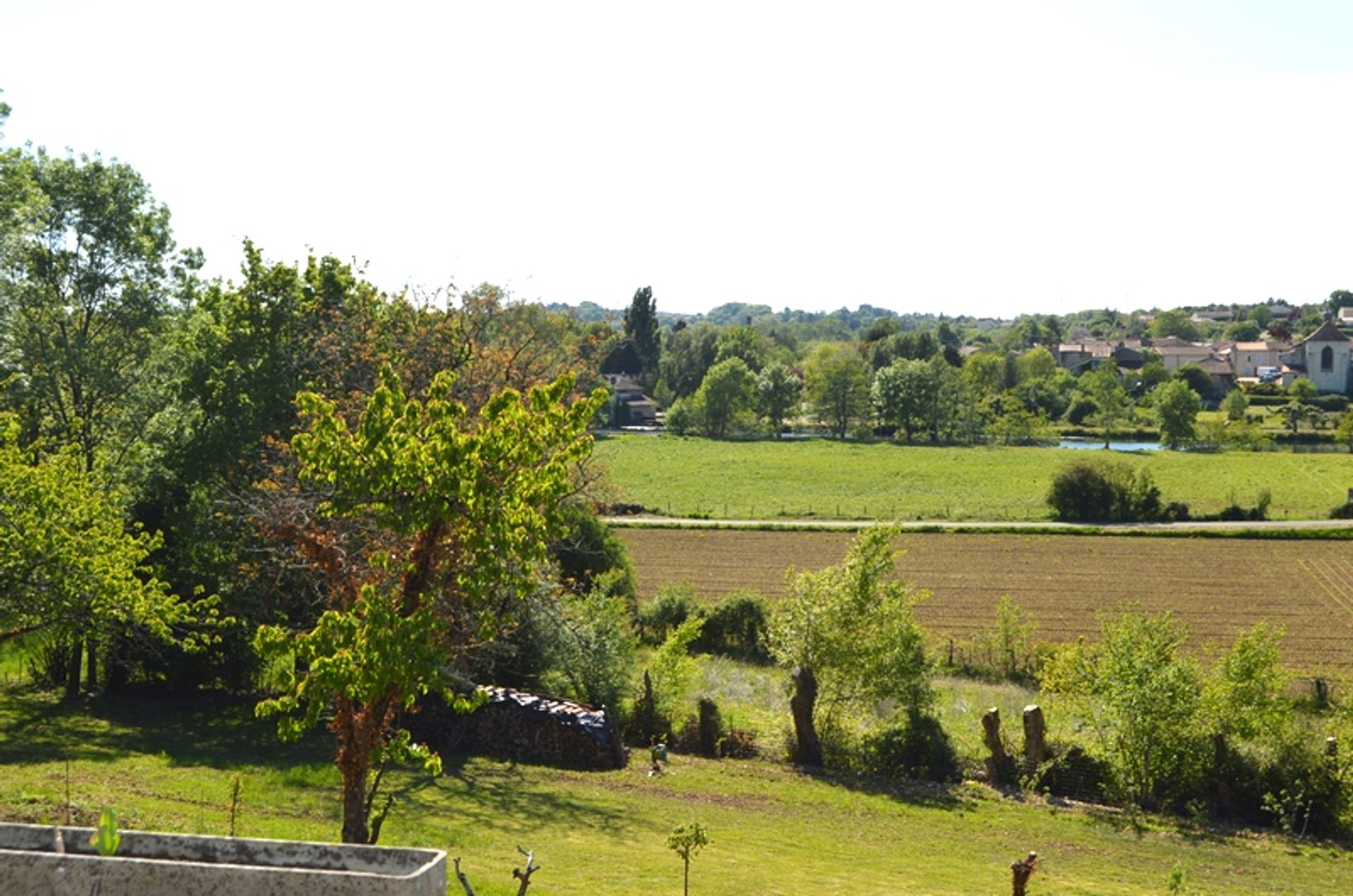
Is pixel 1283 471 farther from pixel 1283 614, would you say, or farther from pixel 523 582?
pixel 523 582

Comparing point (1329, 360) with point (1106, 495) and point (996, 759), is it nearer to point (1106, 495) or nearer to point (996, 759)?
point (1106, 495)

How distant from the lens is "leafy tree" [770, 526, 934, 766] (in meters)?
27.5

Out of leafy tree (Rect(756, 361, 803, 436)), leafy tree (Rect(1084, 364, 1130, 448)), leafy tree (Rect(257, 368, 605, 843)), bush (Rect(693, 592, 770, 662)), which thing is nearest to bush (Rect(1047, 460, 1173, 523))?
bush (Rect(693, 592, 770, 662))

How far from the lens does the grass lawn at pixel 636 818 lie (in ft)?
54.8

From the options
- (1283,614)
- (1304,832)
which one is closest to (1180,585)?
(1283,614)

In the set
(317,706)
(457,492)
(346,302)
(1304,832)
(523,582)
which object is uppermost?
(346,302)

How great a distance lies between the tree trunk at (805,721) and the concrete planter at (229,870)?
64.6 ft

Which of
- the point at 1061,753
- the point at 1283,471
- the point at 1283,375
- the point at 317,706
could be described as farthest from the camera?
the point at 1283,375

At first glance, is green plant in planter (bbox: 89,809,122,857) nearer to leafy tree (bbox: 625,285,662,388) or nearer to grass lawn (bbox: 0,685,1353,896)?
grass lawn (bbox: 0,685,1353,896)

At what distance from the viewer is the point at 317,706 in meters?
12.0

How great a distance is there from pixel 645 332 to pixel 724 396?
3791 centimetres

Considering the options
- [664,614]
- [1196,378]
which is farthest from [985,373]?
[664,614]

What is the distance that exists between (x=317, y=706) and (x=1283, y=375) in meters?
187

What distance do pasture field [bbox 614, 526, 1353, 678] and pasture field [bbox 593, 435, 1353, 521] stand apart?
10.1 metres
